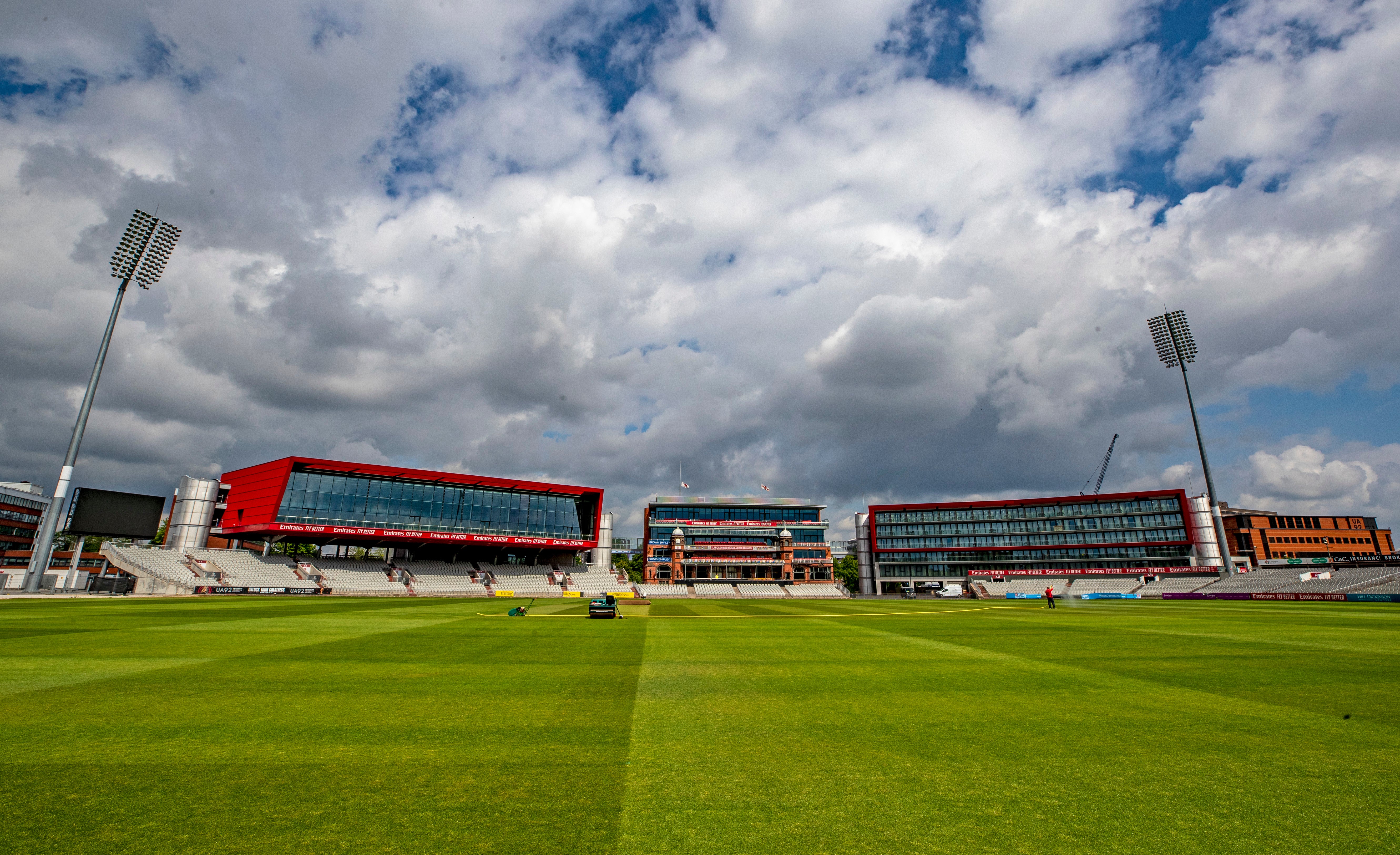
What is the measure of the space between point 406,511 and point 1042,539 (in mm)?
124283

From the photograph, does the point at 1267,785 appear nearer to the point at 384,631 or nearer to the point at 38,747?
the point at 38,747

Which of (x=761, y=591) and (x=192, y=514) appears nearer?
(x=192, y=514)

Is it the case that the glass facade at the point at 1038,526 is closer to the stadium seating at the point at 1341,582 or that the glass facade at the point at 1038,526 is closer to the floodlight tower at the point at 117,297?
the stadium seating at the point at 1341,582

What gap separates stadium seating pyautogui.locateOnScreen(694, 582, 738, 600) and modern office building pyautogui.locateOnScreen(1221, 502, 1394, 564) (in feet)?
406

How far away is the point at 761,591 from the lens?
10744 cm

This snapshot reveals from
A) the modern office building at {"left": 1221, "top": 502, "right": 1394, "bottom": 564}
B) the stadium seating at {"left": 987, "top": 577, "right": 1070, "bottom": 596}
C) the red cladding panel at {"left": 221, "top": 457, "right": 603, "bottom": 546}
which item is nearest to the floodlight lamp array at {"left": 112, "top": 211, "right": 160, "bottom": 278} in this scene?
the red cladding panel at {"left": 221, "top": 457, "right": 603, "bottom": 546}

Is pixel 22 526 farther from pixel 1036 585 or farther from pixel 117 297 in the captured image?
pixel 1036 585

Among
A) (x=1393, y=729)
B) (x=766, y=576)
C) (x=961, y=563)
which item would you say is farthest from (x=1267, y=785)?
(x=961, y=563)

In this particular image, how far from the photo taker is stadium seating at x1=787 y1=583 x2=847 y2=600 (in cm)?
10550

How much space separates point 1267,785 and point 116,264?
89.9m

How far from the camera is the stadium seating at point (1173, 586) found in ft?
289

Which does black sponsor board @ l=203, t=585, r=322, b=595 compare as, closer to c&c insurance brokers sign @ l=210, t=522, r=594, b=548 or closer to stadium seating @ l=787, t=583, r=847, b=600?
c&c insurance brokers sign @ l=210, t=522, r=594, b=548

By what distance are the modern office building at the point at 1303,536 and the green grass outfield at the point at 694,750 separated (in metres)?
163

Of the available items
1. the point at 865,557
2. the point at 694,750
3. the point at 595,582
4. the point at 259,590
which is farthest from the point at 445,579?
the point at 865,557
